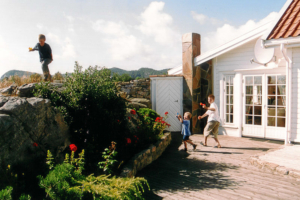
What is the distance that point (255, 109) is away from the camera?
28.2 ft

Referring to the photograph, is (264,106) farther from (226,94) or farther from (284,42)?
(284,42)

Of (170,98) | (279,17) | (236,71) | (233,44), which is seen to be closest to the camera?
(279,17)

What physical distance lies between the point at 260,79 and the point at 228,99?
139 cm

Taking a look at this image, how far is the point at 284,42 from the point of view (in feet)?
22.8

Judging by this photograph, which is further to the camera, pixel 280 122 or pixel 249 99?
pixel 249 99

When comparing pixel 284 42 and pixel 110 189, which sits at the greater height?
pixel 284 42

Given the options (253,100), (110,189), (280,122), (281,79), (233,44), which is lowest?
(110,189)

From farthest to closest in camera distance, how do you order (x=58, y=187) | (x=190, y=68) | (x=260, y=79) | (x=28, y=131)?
1. (x=190, y=68)
2. (x=260, y=79)
3. (x=28, y=131)
4. (x=58, y=187)

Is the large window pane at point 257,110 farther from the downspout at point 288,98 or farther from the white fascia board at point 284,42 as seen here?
the white fascia board at point 284,42

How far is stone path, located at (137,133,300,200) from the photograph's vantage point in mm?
4195

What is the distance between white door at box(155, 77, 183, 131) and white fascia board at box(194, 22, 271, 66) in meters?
1.34

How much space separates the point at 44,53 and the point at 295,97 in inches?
320

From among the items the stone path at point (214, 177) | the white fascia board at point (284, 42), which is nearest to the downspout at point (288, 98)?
the white fascia board at point (284, 42)

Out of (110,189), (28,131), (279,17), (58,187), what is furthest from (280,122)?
(28,131)
